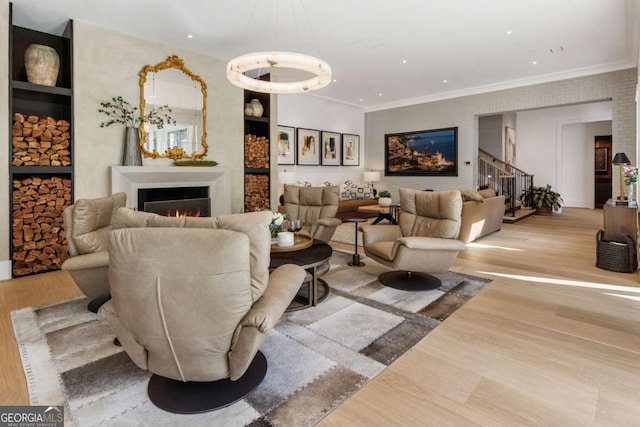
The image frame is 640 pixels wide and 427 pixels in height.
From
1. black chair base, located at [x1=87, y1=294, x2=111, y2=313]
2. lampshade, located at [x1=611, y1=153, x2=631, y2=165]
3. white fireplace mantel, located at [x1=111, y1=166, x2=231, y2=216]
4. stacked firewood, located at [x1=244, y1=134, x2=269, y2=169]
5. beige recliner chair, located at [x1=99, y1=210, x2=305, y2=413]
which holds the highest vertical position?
stacked firewood, located at [x1=244, y1=134, x2=269, y2=169]

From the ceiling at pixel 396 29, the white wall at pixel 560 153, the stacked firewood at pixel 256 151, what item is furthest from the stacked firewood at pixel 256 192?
the white wall at pixel 560 153

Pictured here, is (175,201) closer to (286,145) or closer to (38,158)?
(38,158)

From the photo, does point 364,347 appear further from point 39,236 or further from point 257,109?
point 257,109

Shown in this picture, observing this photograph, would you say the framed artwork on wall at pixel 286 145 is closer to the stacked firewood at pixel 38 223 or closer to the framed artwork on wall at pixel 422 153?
the framed artwork on wall at pixel 422 153

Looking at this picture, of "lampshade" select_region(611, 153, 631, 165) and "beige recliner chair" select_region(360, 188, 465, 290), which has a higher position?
"lampshade" select_region(611, 153, 631, 165)

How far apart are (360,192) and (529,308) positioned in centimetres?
649

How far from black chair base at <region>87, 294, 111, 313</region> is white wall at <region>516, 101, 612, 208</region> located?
1203 centimetres

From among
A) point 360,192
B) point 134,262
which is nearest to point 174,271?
point 134,262

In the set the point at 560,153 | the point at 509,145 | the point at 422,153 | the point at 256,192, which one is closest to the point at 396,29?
the point at 256,192

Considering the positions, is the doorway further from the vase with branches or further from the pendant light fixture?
the vase with branches

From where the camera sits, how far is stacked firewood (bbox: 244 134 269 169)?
6.21 metres

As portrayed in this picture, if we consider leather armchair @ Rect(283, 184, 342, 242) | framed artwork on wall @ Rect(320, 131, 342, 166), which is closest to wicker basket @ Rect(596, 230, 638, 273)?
leather armchair @ Rect(283, 184, 342, 242)

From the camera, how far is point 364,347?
2.34m

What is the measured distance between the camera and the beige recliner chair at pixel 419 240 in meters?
3.22
